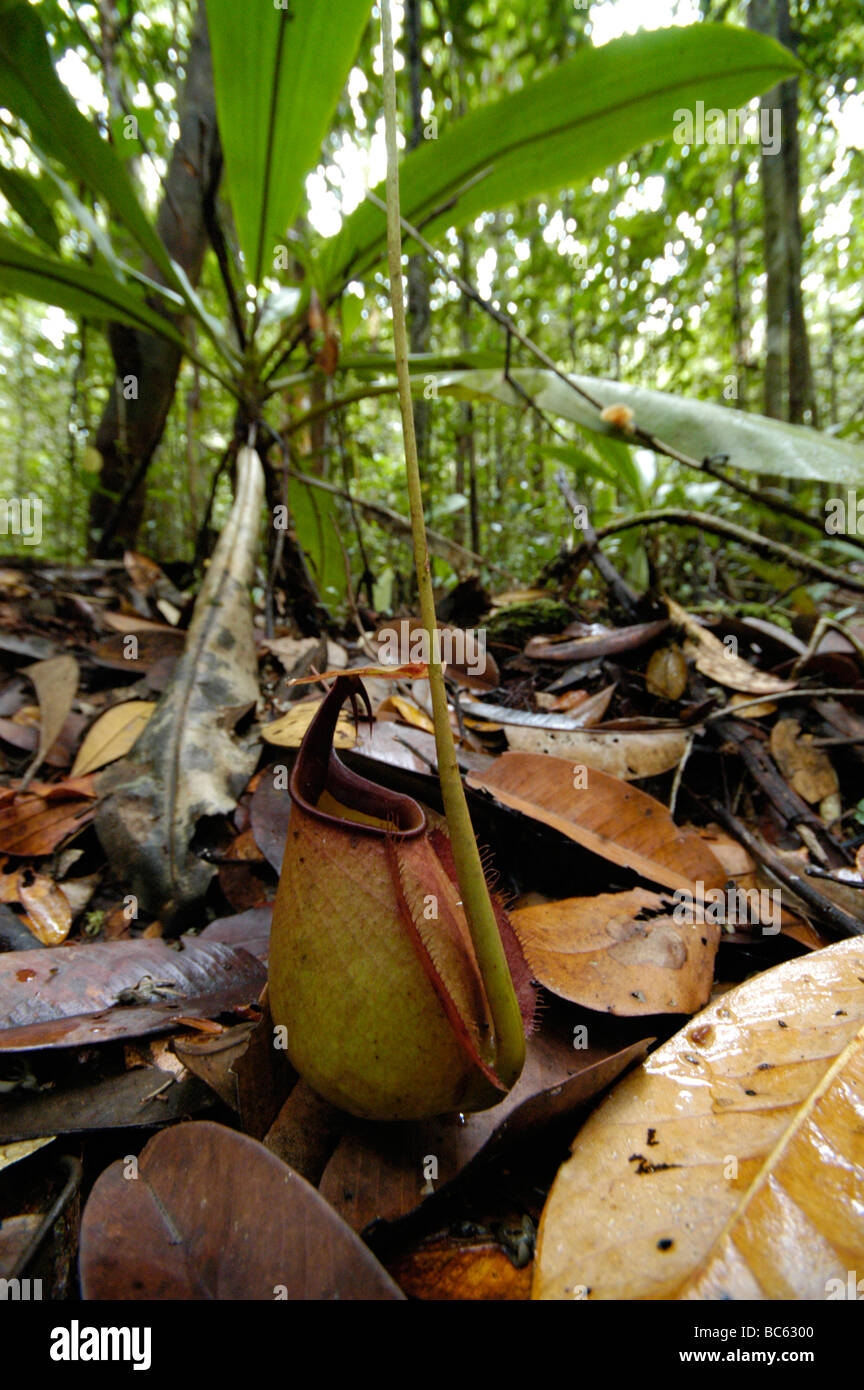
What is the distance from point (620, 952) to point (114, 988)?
1.80 ft

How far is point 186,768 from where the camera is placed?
964mm

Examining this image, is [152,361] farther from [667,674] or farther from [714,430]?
[667,674]

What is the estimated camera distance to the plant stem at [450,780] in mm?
405

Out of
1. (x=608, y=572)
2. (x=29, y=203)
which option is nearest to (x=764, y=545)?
(x=608, y=572)

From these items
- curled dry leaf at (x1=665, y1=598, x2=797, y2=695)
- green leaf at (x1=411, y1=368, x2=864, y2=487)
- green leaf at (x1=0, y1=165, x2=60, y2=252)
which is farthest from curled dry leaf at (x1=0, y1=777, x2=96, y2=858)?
green leaf at (x1=0, y1=165, x2=60, y2=252)

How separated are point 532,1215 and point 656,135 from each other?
2.38 meters

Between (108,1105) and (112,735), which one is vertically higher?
(112,735)

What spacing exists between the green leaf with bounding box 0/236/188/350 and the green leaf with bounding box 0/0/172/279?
146mm

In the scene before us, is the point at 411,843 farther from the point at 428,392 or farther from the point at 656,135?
the point at 656,135

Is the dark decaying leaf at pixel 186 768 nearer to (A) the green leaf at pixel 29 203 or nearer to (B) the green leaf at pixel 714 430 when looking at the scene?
(B) the green leaf at pixel 714 430

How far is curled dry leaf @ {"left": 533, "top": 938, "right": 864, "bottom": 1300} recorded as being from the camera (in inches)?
16.6

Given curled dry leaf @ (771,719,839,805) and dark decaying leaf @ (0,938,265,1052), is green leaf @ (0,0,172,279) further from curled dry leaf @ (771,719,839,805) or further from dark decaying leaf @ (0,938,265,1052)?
curled dry leaf @ (771,719,839,805)
